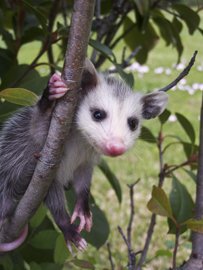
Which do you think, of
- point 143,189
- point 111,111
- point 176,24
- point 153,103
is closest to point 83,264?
point 111,111

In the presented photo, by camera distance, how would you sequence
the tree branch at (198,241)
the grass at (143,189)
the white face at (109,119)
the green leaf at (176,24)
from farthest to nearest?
the grass at (143,189) < the green leaf at (176,24) < the tree branch at (198,241) < the white face at (109,119)

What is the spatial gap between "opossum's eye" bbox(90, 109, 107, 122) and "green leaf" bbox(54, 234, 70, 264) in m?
0.37

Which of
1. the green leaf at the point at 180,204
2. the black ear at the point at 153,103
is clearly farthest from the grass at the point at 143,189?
the green leaf at the point at 180,204

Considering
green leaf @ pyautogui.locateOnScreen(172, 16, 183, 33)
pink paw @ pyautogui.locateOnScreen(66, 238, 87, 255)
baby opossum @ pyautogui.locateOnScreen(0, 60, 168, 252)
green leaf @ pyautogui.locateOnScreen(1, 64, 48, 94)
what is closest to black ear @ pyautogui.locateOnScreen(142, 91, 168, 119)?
baby opossum @ pyautogui.locateOnScreen(0, 60, 168, 252)

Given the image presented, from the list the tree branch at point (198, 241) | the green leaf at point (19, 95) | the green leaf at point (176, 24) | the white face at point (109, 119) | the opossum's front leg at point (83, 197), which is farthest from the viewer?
the green leaf at point (176, 24)

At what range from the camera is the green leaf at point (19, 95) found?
4.43 ft

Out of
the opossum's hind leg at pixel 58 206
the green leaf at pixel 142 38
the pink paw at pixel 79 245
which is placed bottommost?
the pink paw at pixel 79 245

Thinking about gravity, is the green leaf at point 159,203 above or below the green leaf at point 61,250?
above

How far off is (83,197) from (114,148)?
37 cm

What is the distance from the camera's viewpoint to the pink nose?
145cm

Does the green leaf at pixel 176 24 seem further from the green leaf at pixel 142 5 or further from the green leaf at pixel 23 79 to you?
the green leaf at pixel 23 79

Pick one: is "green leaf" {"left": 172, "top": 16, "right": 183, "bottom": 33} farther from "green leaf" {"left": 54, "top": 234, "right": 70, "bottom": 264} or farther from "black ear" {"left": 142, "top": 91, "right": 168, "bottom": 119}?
"green leaf" {"left": 54, "top": 234, "right": 70, "bottom": 264}

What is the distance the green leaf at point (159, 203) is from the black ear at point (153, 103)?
0.34 meters

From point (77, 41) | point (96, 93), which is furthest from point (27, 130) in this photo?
point (77, 41)
